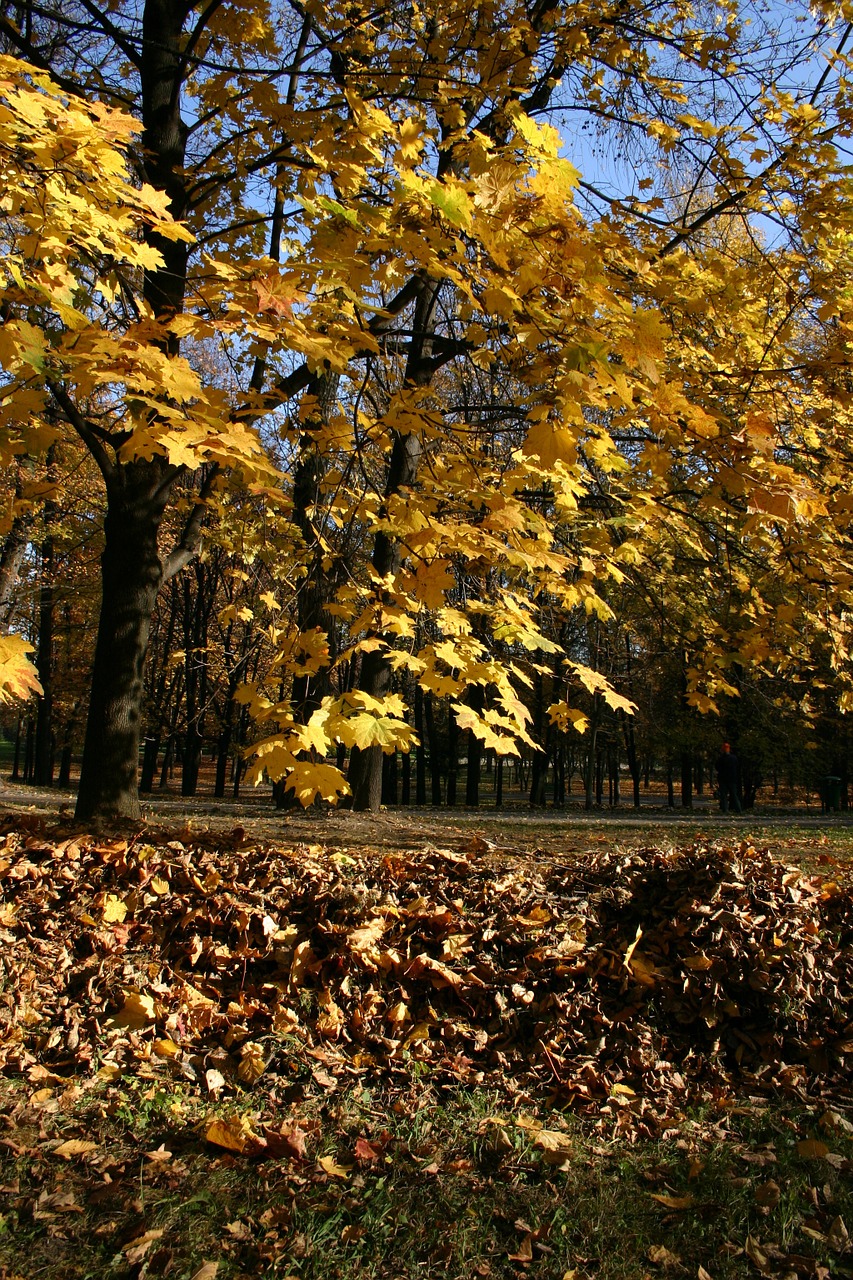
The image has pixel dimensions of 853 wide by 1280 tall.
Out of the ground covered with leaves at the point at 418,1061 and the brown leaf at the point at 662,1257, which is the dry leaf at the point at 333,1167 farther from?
the brown leaf at the point at 662,1257

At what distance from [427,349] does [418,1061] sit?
6172 millimetres

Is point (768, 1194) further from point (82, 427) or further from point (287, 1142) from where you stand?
point (82, 427)

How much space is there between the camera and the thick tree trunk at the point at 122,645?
5668 mm

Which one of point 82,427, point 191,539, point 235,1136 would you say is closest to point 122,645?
point 191,539

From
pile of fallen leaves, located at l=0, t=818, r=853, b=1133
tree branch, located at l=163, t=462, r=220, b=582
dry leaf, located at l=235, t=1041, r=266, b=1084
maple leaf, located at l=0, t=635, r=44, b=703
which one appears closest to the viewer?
maple leaf, located at l=0, t=635, r=44, b=703

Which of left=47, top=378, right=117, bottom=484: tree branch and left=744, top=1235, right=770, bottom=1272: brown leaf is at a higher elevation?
left=47, top=378, right=117, bottom=484: tree branch

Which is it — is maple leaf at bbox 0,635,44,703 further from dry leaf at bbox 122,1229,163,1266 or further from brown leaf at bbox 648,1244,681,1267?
brown leaf at bbox 648,1244,681,1267

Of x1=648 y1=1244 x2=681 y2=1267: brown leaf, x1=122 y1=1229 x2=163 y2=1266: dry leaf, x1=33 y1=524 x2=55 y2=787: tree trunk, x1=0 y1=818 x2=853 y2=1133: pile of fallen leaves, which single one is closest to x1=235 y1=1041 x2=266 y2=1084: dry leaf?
x1=0 y1=818 x2=853 y2=1133: pile of fallen leaves

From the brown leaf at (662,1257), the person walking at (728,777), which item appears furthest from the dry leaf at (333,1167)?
the person walking at (728,777)

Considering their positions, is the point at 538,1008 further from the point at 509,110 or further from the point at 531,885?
the point at 509,110

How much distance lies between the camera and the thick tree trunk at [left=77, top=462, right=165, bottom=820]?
5.67 metres

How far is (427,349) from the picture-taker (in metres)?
7.59

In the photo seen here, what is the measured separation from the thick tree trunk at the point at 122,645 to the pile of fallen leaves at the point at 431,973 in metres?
0.91

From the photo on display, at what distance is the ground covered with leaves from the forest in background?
916mm
